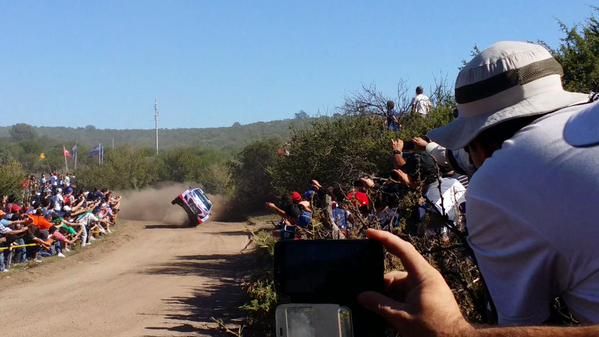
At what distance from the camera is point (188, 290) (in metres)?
15.4

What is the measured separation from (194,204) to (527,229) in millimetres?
35414

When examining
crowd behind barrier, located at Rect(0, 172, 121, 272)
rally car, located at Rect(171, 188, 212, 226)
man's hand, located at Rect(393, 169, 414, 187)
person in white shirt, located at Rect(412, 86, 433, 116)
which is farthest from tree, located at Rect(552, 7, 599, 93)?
rally car, located at Rect(171, 188, 212, 226)

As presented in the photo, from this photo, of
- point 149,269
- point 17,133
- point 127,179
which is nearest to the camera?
point 149,269

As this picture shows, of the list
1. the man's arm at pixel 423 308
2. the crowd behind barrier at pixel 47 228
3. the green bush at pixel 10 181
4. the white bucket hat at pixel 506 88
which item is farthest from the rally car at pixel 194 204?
the man's arm at pixel 423 308

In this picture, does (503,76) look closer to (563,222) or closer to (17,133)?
(563,222)

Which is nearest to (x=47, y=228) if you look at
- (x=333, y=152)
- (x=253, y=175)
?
(x=333, y=152)

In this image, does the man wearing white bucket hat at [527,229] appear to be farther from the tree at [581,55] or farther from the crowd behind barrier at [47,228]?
the crowd behind barrier at [47,228]

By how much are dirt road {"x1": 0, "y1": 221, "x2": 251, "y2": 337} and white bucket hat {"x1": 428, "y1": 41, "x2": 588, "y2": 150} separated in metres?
8.51

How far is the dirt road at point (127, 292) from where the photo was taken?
1196 centimetres

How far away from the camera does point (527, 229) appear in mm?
1367

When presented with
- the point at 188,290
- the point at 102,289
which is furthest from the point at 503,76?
the point at 102,289

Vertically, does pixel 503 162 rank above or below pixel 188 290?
above

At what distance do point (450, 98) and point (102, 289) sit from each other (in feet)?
29.6

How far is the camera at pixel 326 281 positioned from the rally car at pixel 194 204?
34775mm
